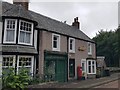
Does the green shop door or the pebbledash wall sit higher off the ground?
the pebbledash wall

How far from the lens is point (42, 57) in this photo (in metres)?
19.2

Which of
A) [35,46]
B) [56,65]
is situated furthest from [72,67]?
[35,46]

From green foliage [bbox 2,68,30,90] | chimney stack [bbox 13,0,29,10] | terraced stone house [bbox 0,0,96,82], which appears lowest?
green foliage [bbox 2,68,30,90]

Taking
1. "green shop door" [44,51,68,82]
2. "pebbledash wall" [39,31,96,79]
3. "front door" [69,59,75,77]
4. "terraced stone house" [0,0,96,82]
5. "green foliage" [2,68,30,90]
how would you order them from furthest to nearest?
"front door" [69,59,75,77]
"green shop door" [44,51,68,82]
"pebbledash wall" [39,31,96,79]
"terraced stone house" [0,0,96,82]
"green foliage" [2,68,30,90]

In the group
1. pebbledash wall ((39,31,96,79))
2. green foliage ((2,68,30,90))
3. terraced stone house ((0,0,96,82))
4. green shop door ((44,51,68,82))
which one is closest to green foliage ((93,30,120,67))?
pebbledash wall ((39,31,96,79))

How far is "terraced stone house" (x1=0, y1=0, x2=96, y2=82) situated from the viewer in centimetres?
1653

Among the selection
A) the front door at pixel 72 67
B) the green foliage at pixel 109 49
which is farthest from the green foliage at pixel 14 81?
the green foliage at pixel 109 49

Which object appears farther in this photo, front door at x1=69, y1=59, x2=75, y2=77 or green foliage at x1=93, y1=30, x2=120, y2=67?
green foliage at x1=93, y1=30, x2=120, y2=67

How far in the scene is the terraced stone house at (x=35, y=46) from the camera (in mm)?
16531

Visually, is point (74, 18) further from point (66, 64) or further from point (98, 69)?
point (66, 64)

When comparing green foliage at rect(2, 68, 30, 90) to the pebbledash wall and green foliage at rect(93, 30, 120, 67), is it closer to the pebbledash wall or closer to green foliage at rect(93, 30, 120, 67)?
the pebbledash wall

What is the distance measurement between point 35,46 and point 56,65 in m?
3.93

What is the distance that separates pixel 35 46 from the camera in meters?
18.8

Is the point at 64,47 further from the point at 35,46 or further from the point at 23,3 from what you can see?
the point at 23,3
